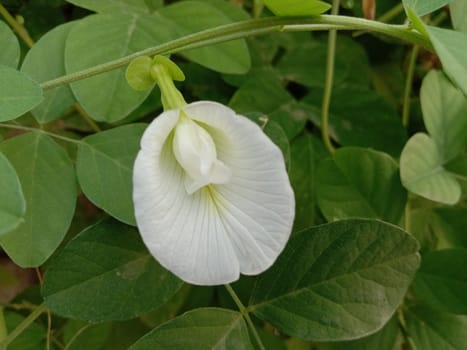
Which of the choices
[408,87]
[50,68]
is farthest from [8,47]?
[408,87]

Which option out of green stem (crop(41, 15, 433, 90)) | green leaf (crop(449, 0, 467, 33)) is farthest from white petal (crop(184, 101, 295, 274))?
green leaf (crop(449, 0, 467, 33))

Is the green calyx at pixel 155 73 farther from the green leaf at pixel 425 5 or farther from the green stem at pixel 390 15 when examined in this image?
the green stem at pixel 390 15

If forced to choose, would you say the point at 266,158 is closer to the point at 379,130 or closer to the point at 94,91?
the point at 94,91

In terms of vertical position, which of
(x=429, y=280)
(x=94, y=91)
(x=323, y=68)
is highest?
(x=94, y=91)

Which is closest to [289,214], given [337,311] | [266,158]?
[266,158]

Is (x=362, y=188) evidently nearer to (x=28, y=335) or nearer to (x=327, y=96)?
(x=327, y=96)
